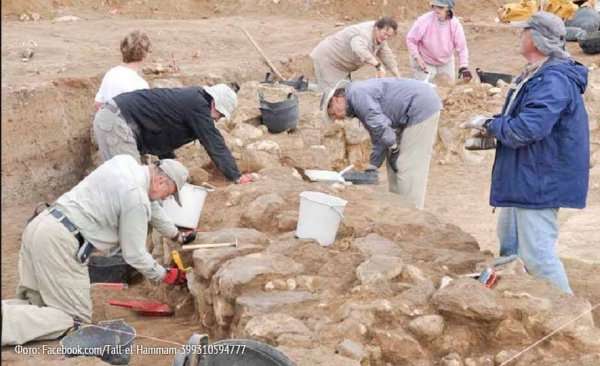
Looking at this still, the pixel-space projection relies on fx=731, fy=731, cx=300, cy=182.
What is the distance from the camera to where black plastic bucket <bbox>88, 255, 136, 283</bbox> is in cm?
593

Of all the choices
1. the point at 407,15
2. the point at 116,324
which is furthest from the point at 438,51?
the point at 407,15

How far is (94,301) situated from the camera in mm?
5492

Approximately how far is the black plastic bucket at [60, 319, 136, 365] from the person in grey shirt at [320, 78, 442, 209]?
9.11 feet

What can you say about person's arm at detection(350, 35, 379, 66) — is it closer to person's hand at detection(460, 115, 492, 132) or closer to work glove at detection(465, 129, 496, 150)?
work glove at detection(465, 129, 496, 150)

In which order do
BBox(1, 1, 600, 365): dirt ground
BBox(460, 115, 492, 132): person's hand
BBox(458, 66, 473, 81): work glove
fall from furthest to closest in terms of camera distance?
1. BBox(458, 66, 473, 81): work glove
2. BBox(1, 1, 600, 365): dirt ground
3. BBox(460, 115, 492, 132): person's hand

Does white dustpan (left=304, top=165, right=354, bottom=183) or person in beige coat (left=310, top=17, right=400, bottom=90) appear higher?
person in beige coat (left=310, top=17, right=400, bottom=90)

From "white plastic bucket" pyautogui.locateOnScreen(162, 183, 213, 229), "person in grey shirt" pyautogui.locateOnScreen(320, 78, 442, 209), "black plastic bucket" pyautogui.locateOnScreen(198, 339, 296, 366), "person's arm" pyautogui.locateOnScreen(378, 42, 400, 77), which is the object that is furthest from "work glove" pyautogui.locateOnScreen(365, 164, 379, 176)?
"black plastic bucket" pyautogui.locateOnScreen(198, 339, 296, 366)

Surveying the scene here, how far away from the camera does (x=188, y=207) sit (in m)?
5.74

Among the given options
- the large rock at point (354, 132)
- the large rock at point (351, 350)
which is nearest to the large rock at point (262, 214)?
the large rock at point (351, 350)

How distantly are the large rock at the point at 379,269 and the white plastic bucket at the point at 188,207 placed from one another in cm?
157

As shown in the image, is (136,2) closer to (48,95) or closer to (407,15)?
(407,15)

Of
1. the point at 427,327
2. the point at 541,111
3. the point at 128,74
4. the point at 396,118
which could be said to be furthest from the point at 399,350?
the point at 128,74

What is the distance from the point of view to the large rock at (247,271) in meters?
4.61

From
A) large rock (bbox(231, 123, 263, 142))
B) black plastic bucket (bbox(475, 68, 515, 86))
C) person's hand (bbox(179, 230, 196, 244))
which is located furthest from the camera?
black plastic bucket (bbox(475, 68, 515, 86))
